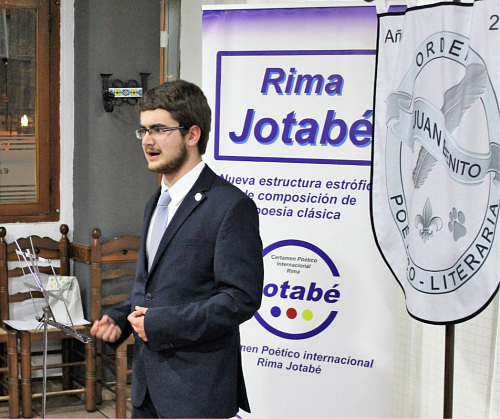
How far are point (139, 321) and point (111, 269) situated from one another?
283 centimetres

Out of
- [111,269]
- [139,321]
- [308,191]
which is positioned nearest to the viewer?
[139,321]

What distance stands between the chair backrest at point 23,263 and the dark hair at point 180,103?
2683 mm

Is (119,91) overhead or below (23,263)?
overhead

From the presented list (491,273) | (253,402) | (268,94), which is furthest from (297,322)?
(491,273)

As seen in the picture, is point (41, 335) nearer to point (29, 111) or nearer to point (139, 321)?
point (29, 111)

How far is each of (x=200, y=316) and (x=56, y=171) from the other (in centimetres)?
326

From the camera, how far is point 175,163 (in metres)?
1.96

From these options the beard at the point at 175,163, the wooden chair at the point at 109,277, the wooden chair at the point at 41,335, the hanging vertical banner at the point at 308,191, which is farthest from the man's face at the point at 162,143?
the wooden chair at the point at 109,277

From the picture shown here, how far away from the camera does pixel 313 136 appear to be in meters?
2.70

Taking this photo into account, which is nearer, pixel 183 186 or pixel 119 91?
pixel 183 186

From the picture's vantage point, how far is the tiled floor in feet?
14.3

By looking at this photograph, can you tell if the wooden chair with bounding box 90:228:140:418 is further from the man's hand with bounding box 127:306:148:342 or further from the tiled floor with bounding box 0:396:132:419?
the man's hand with bounding box 127:306:148:342

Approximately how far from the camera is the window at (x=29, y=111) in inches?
Answer: 186

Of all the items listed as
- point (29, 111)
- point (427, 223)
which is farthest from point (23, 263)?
point (427, 223)
